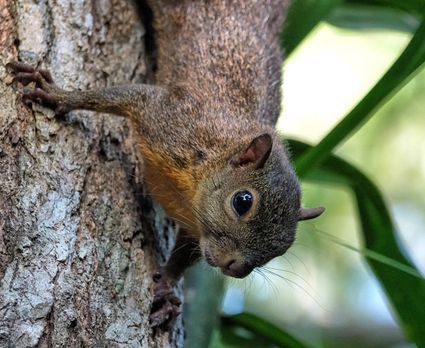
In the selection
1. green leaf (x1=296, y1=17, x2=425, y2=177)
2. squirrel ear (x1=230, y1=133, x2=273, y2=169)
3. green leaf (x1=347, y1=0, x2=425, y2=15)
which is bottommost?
squirrel ear (x1=230, y1=133, x2=273, y2=169)

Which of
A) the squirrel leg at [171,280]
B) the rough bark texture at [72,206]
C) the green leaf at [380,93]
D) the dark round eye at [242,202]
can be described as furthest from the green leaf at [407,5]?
the squirrel leg at [171,280]

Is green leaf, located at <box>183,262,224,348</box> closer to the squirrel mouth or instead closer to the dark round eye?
the squirrel mouth

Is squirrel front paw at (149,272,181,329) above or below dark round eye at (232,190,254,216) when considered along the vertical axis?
below

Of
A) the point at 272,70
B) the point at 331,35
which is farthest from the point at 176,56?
the point at 331,35

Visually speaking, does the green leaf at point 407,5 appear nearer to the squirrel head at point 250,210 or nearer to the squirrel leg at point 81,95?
the squirrel head at point 250,210

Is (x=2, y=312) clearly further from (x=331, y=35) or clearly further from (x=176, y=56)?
(x=331, y=35)

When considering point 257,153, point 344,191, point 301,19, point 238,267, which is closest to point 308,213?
point 257,153

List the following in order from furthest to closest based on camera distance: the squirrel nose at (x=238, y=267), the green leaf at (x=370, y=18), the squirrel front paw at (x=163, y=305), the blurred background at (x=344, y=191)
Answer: the blurred background at (x=344, y=191), the green leaf at (x=370, y=18), the squirrel nose at (x=238, y=267), the squirrel front paw at (x=163, y=305)

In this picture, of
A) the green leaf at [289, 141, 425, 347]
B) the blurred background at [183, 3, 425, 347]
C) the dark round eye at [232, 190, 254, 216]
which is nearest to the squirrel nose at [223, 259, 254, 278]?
the dark round eye at [232, 190, 254, 216]
